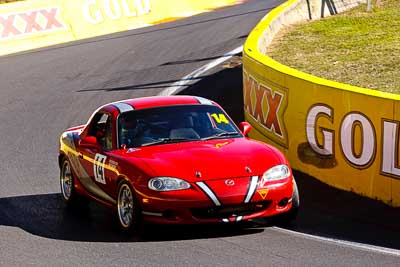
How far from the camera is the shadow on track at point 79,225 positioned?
1073 centimetres

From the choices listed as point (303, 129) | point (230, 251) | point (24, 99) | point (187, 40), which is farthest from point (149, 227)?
point (187, 40)

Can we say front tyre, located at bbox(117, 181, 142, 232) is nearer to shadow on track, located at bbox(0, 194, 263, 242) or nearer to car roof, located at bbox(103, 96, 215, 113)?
shadow on track, located at bbox(0, 194, 263, 242)

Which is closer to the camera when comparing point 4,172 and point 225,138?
point 225,138

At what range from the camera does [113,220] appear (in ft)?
38.6

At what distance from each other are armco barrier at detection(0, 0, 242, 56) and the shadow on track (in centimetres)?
1584

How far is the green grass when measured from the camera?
19.0m

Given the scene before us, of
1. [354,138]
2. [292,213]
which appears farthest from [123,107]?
[354,138]

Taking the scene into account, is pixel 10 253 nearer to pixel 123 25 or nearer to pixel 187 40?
pixel 187 40

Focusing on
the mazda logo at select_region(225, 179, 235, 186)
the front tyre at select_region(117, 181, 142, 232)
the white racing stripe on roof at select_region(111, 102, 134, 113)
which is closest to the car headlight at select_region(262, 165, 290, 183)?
the mazda logo at select_region(225, 179, 235, 186)

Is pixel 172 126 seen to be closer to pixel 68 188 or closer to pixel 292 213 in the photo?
pixel 292 213

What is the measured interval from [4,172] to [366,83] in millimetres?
6707

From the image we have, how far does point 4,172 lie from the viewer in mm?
15031

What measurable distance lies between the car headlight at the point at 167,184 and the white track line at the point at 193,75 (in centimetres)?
1076

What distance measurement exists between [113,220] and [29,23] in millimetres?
17973
